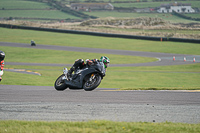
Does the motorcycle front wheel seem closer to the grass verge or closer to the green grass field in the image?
the green grass field

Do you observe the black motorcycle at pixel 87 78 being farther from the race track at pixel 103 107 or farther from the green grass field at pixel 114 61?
the green grass field at pixel 114 61

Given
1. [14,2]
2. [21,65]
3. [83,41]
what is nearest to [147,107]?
[21,65]

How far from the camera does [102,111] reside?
374 inches

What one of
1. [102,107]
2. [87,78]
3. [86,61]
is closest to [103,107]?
[102,107]

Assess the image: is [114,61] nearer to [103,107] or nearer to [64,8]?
[103,107]

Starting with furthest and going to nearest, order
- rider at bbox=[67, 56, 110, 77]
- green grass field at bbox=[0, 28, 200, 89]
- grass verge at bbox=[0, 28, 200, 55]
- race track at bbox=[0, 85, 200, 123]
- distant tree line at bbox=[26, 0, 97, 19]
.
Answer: distant tree line at bbox=[26, 0, 97, 19], grass verge at bbox=[0, 28, 200, 55], green grass field at bbox=[0, 28, 200, 89], rider at bbox=[67, 56, 110, 77], race track at bbox=[0, 85, 200, 123]

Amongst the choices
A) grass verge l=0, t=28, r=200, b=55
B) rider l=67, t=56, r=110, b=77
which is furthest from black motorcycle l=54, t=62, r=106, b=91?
grass verge l=0, t=28, r=200, b=55

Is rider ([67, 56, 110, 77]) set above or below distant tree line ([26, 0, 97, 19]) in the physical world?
above

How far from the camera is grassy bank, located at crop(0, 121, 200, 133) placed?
24.7ft

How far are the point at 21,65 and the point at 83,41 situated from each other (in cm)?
2548

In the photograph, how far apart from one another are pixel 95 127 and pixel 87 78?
633 centimetres

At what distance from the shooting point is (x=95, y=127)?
780 cm

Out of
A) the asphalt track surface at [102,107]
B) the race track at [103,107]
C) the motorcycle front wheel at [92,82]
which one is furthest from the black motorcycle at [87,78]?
the race track at [103,107]

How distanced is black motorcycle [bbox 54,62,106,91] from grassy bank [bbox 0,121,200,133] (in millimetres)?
5540
